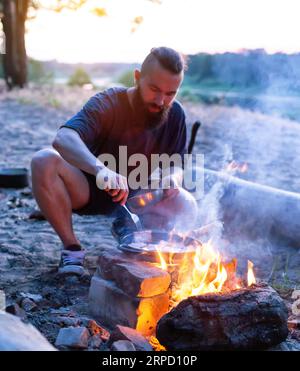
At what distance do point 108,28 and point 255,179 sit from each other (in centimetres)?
1038

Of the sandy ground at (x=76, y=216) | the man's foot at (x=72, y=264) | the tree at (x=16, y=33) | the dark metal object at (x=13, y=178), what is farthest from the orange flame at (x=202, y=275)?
the tree at (x=16, y=33)

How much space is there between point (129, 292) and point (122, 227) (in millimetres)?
593

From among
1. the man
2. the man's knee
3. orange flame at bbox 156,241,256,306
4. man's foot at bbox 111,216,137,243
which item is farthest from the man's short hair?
orange flame at bbox 156,241,256,306

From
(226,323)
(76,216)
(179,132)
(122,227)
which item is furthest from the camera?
(76,216)

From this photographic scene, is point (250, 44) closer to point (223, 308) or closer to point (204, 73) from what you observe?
point (223, 308)

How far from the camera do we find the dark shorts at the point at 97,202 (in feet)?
11.4

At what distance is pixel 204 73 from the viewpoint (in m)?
13.2

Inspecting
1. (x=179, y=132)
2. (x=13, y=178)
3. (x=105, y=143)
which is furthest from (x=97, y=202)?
(x=13, y=178)

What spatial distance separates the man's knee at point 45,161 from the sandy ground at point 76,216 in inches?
25.1

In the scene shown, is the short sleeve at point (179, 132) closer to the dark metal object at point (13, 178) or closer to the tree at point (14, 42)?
the dark metal object at point (13, 178)

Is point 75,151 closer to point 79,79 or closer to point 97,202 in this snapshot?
point 97,202

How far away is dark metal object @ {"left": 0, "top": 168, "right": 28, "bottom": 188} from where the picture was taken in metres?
5.35

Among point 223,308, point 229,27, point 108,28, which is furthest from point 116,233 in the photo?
point 108,28

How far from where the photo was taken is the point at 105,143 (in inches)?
142
